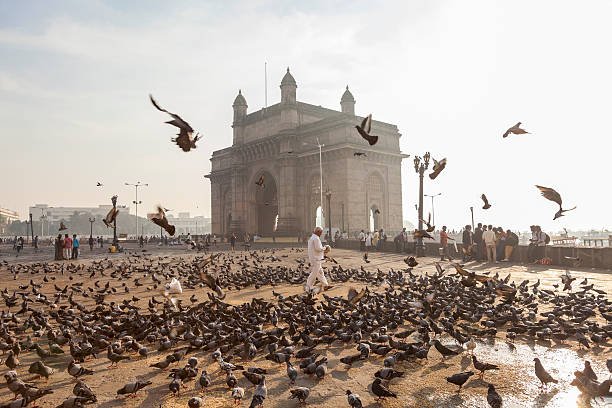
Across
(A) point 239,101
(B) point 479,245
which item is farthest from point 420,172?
(A) point 239,101

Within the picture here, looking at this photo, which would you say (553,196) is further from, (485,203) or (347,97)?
(347,97)

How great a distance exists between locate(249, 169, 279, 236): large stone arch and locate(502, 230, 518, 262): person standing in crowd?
3913 cm

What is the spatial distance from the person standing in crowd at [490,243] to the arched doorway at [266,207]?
3960cm

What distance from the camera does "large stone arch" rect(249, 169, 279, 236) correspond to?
57406 mm

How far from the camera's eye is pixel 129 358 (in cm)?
589

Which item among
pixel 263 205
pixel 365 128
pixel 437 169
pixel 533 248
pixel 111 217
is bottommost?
pixel 533 248

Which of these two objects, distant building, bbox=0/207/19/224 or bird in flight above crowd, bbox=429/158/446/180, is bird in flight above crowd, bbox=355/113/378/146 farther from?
distant building, bbox=0/207/19/224

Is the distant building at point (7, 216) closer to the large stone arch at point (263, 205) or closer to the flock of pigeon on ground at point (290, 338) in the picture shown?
→ the large stone arch at point (263, 205)

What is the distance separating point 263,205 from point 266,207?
21.2 inches

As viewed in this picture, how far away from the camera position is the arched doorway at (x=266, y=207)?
190 feet

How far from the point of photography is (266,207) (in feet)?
194

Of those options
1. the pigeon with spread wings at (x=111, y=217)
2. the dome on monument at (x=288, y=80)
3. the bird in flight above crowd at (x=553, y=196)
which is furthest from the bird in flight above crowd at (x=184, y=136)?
the dome on monument at (x=288, y=80)

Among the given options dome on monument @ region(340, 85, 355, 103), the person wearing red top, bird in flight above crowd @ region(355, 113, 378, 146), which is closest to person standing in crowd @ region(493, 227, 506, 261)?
bird in flight above crowd @ region(355, 113, 378, 146)

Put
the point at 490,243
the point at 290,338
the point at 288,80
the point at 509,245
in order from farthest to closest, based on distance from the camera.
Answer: the point at 288,80
the point at 509,245
the point at 490,243
the point at 290,338
